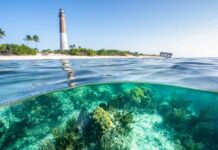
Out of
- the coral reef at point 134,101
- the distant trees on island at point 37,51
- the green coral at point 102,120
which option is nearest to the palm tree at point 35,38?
the distant trees on island at point 37,51

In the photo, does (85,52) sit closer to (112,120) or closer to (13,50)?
(13,50)

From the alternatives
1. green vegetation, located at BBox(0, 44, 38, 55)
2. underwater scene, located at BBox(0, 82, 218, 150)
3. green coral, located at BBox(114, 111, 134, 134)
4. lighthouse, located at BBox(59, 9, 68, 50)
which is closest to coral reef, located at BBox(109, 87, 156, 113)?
underwater scene, located at BBox(0, 82, 218, 150)

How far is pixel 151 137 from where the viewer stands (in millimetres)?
7461

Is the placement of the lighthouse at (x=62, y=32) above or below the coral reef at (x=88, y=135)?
above

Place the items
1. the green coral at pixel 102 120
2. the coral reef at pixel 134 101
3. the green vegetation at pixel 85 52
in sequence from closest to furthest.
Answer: the green coral at pixel 102 120 < the coral reef at pixel 134 101 < the green vegetation at pixel 85 52

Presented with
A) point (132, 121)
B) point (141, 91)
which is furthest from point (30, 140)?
point (141, 91)

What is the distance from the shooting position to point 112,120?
7.43 metres

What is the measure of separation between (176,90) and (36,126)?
23.8 ft

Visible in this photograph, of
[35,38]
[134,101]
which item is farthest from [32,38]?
[134,101]

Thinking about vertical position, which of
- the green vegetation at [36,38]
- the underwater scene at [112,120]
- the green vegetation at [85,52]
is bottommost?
the underwater scene at [112,120]

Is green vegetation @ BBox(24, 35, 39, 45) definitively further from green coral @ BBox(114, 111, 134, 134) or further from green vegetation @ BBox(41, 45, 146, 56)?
green coral @ BBox(114, 111, 134, 134)

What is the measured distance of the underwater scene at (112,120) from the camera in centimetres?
683

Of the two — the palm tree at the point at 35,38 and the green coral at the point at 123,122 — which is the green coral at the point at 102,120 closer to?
the green coral at the point at 123,122

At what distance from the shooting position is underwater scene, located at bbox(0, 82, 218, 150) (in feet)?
22.4
